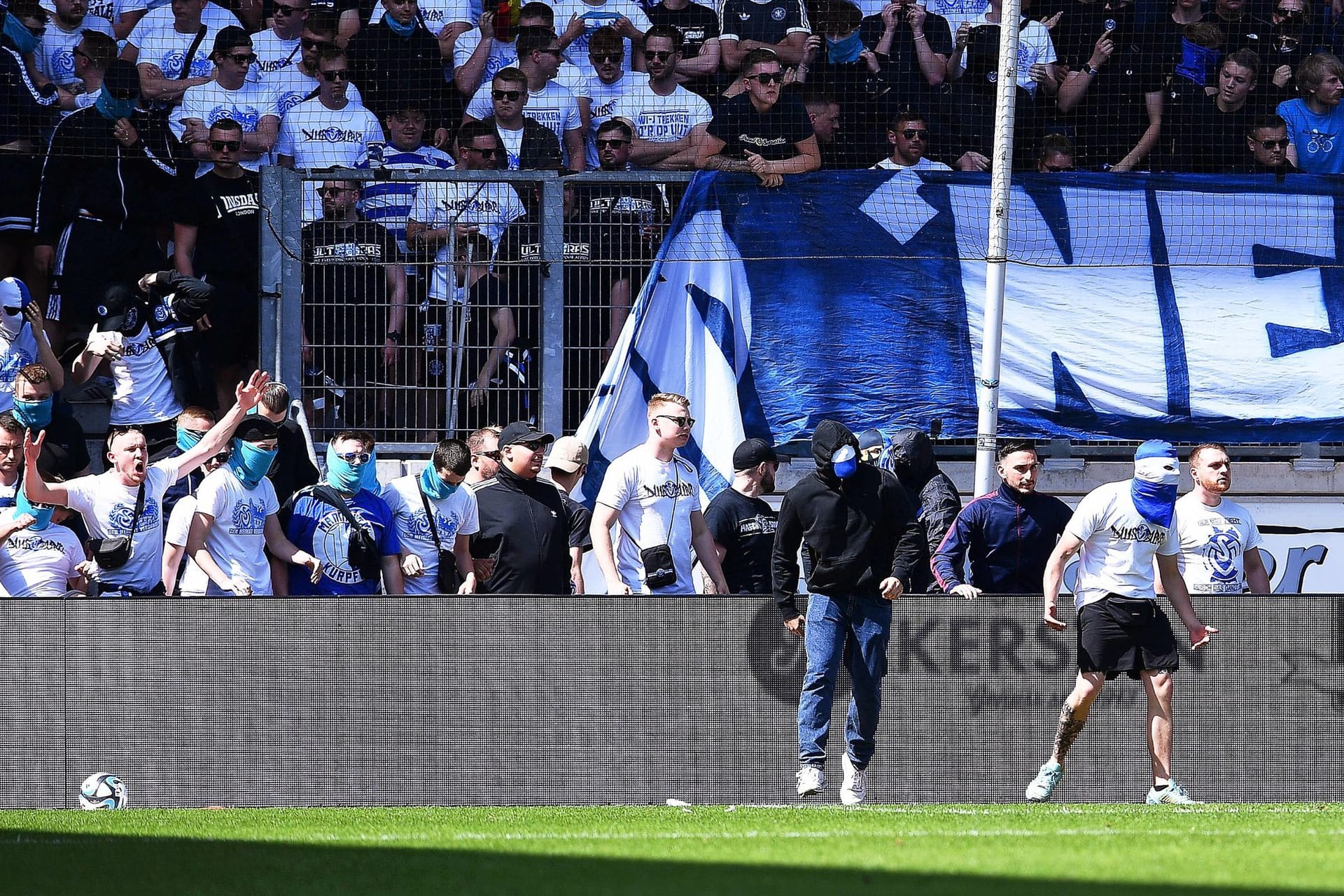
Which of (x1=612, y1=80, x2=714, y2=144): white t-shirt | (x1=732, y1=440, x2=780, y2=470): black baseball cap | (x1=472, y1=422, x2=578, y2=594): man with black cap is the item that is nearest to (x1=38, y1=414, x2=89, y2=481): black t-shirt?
(x1=472, y1=422, x2=578, y2=594): man with black cap

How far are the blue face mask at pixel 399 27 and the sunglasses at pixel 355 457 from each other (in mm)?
5018

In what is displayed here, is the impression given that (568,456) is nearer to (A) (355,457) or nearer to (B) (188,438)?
(A) (355,457)

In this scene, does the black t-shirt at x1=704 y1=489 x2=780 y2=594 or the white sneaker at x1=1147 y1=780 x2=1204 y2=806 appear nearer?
the white sneaker at x1=1147 y1=780 x2=1204 y2=806

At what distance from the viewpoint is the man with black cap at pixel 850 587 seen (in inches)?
324

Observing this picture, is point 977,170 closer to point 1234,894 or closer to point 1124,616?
point 1124,616

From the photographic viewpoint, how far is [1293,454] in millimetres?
13195

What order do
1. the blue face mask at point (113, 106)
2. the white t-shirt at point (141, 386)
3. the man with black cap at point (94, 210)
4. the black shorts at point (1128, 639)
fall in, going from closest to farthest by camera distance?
the black shorts at point (1128, 639) < the white t-shirt at point (141, 386) < the man with black cap at point (94, 210) < the blue face mask at point (113, 106)

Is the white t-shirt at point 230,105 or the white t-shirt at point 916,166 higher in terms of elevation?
the white t-shirt at point 230,105

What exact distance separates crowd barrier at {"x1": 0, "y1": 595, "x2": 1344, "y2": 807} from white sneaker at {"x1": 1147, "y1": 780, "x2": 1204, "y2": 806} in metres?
0.42

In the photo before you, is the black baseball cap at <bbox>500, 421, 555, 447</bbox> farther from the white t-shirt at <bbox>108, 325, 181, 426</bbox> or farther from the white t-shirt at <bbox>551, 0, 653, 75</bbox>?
the white t-shirt at <bbox>551, 0, 653, 75</bbox>

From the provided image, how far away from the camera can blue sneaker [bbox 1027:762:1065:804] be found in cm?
851

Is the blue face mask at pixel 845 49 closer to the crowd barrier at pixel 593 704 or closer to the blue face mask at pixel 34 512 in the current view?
the crowd barrier at pixel 593 704

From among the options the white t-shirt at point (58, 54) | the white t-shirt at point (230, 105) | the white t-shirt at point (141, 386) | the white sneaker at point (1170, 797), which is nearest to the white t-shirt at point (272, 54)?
the white t-shirt at point (230, 105)

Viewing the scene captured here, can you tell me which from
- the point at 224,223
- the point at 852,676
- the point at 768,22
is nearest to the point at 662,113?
the point at 768,22
